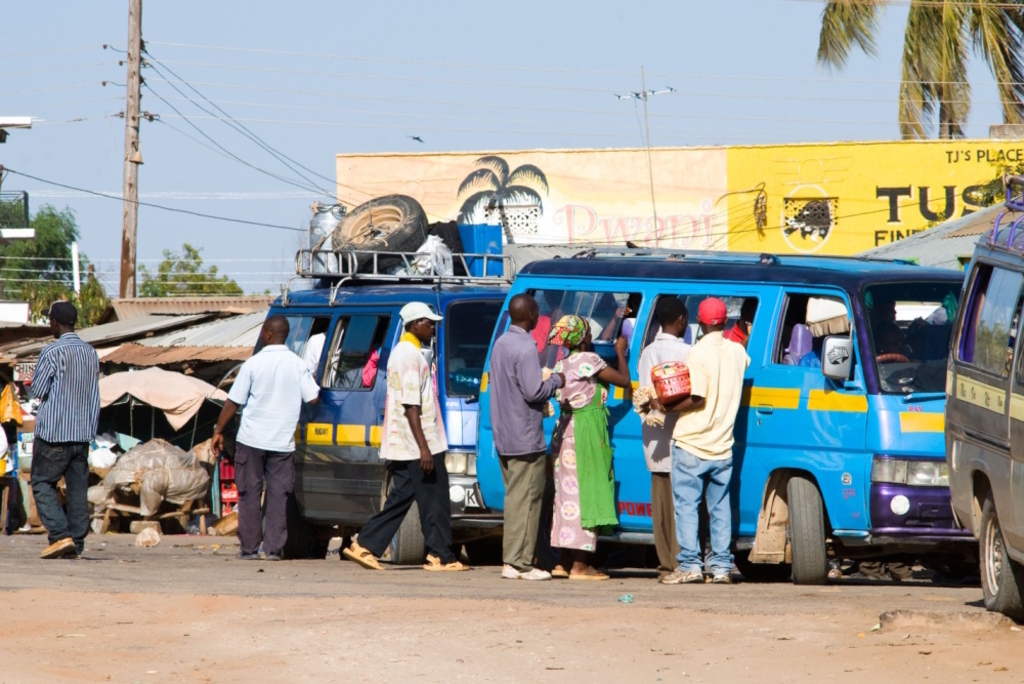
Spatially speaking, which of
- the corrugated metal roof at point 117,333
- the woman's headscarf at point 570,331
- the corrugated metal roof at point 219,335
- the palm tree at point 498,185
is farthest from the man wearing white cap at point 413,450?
the palm tree at point 498,185

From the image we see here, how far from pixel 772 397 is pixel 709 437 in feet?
1.52

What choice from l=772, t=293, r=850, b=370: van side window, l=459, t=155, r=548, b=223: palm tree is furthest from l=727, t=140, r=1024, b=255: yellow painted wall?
l=772, t=293, r=850, b=370: van side window

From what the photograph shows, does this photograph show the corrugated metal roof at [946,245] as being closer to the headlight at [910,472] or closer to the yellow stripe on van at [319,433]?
the yellow stripe on van at [319,433]

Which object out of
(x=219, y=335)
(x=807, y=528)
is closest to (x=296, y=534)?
(x=807, y=528)

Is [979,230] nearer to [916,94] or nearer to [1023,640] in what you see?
[1023,640]

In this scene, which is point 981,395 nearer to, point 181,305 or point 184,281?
point 181,305

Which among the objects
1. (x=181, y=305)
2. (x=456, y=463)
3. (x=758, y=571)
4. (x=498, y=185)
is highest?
(x=498, y=185)

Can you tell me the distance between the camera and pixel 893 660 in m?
6.30

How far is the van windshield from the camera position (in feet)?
28.9

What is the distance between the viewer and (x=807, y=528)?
8922 mm

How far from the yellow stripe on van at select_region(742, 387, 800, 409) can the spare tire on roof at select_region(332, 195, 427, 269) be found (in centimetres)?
485

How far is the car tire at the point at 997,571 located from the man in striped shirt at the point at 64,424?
6508 mm

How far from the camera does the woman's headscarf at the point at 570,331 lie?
9.43 metres

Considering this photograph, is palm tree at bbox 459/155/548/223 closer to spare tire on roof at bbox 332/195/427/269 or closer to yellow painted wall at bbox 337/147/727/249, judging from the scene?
yellow painted wall at bbox 337/147/727/249
